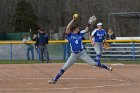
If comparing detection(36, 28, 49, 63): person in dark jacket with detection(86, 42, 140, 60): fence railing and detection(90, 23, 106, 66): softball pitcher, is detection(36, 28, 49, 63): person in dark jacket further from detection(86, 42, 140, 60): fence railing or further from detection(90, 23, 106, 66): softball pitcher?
detection(90, 23, 106, 66): softball pitcher

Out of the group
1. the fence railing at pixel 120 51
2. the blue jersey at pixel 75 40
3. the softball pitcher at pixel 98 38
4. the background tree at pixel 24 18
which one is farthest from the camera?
the background tree at pixel 24 18

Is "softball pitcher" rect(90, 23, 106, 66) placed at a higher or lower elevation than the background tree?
lower

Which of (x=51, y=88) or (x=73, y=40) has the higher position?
Answer: (x=73, y=40)

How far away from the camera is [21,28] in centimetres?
5750

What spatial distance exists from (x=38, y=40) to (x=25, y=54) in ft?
13.8

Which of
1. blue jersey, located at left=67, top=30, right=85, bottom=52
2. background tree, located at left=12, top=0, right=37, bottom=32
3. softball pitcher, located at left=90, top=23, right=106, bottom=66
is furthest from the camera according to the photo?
background tree, located at left=12, top=0, right=37, bottom=32

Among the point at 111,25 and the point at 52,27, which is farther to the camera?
the point at 52,27

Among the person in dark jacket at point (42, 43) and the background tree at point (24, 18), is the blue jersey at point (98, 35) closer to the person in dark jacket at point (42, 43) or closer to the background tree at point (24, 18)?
the person in dark jacket at point (42, 43)

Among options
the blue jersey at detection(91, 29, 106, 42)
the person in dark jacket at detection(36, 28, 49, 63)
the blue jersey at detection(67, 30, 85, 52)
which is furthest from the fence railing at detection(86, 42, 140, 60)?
the blue jersey at detection(67, 30, 85, 52)

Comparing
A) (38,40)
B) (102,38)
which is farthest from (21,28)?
(102,38)

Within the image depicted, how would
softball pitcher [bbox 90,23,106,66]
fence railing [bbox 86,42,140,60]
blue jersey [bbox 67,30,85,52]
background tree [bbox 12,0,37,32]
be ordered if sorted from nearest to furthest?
blue jersey [bbox 67,30,85,52], softball pitcher [bbox 90,23,106,66], fence railing [bbox 86,42,140,60], background tree [bbox 12,0,37,32]

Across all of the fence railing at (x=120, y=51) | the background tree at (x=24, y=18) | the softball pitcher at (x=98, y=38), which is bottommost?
the fence railing at (x=120, y=51)

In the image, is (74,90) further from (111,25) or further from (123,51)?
(111,25)

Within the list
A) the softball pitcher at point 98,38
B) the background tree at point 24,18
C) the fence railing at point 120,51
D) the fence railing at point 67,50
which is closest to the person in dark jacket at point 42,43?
the fence railing at point 67,50
